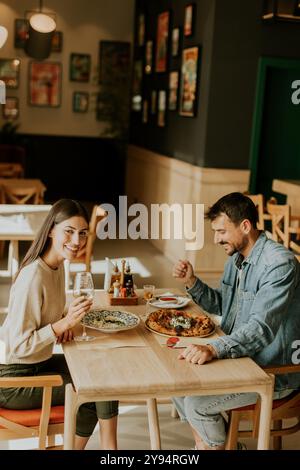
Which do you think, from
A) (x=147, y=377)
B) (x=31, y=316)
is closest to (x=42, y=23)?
(x=31, y=316)

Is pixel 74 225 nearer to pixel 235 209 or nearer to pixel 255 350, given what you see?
pixel 235 209

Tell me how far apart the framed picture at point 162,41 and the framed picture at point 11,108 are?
3083 millimetres

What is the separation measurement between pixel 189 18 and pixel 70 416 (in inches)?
223

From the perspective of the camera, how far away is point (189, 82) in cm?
676

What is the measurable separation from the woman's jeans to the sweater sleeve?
10 centimetres

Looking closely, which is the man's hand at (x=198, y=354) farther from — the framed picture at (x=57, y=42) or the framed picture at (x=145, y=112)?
the framed picture at (x=57, y=42)

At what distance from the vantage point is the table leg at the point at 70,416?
1.97m

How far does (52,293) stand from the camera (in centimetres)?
239

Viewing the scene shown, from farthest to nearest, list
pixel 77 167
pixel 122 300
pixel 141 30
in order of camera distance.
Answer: pixel 77 167 → pixel 141 30 → pixel 122 300

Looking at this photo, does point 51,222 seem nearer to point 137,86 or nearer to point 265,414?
point 265,414

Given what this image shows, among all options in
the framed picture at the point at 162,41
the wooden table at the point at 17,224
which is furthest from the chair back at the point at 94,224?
the framed picture at the point at 162,41

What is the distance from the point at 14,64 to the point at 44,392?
888 cm

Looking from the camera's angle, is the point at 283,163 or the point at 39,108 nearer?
the point at 283,163
